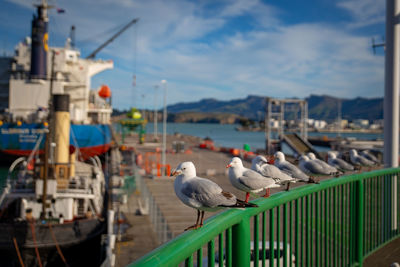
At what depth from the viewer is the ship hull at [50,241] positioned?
12.0 m

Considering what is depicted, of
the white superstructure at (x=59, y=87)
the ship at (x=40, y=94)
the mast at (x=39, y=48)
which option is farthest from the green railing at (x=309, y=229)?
the mast at (x=39, y=48)

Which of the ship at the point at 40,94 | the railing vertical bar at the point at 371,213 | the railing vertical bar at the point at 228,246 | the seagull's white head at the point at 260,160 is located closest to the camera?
the railing vertical bar at the point at 228,246

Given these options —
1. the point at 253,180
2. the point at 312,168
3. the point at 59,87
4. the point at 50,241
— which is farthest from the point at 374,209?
the point at 59,87

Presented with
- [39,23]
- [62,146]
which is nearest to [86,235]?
[62,146]

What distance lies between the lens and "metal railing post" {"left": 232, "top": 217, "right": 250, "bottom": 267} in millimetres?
2482

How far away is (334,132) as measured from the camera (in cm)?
19238

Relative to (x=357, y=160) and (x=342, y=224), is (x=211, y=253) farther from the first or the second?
(x=357, y=160)

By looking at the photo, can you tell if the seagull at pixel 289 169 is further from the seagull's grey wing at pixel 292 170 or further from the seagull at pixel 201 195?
the seagull at pixel 201 195

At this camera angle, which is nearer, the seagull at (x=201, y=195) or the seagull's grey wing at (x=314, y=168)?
the seagull at (x=201, y=195)

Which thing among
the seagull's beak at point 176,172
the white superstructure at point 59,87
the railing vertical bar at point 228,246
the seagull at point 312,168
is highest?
the white superstructure at point 59,87

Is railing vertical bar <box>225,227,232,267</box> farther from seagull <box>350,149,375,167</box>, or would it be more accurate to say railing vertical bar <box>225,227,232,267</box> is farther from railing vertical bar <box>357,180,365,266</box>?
seagull <box>350,149,375,167</box>

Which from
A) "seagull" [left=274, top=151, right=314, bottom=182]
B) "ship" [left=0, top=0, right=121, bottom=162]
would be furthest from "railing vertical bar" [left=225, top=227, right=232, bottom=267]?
"ship" [left=0, top=0, right=121, bottom=162]

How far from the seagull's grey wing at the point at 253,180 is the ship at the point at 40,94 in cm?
2831

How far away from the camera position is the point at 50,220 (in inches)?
516
